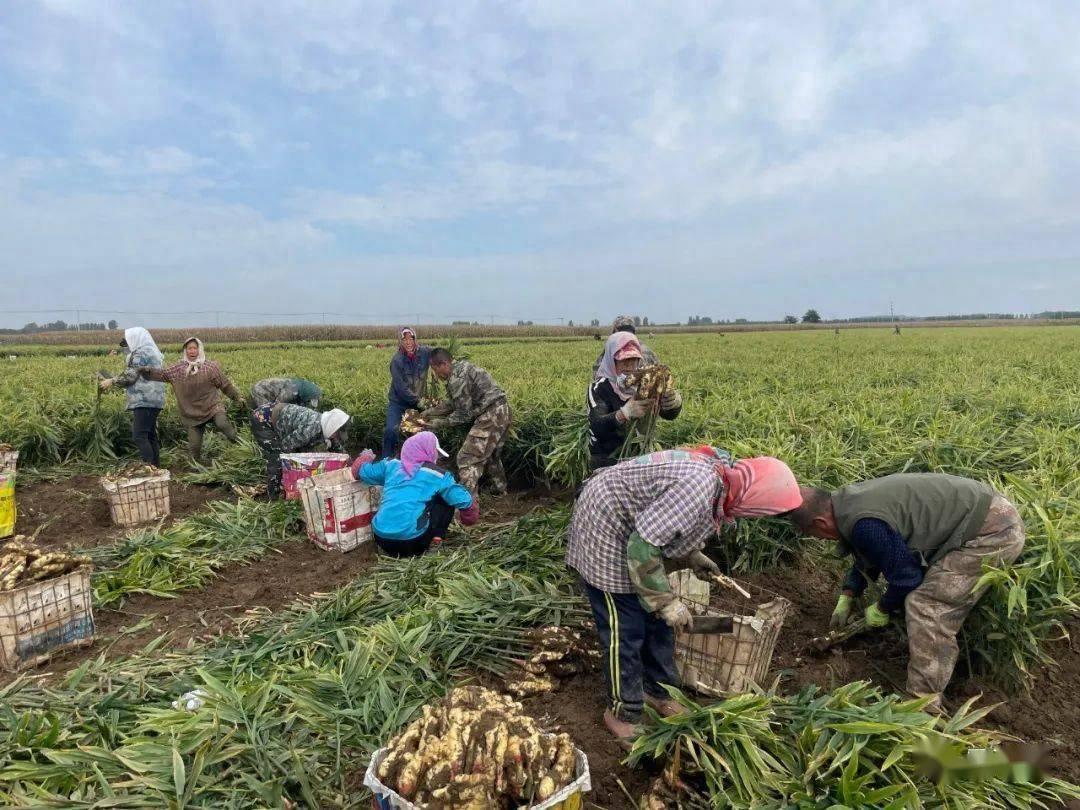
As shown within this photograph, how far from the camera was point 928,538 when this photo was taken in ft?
9.68

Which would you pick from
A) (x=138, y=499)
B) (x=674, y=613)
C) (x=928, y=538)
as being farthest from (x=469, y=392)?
(x=928, y=538)

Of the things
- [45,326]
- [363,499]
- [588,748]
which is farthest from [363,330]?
[588,748]

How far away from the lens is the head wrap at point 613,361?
516 cm

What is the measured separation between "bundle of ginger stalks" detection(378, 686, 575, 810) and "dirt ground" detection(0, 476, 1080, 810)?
2.04 feet

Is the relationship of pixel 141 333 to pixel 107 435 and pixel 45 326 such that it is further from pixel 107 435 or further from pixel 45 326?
pixel 45 326

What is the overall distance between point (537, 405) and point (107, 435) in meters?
6.10

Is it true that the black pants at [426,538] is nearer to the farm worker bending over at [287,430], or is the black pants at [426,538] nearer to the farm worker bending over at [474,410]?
the farm worker bending over at [474,410]

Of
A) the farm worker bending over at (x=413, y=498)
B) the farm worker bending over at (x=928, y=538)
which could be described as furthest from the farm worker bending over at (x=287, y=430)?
the farm worker bending over at (x=928, y=538)

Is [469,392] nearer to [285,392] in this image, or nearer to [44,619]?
[285,392]

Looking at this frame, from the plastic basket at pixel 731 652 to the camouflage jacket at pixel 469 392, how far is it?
145 inches

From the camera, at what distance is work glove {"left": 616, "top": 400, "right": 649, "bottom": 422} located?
473 centimetres

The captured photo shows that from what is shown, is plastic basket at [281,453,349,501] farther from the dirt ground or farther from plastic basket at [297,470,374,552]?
the dirt ground

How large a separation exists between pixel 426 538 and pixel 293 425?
7.85 ft

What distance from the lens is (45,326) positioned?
2226 inches
